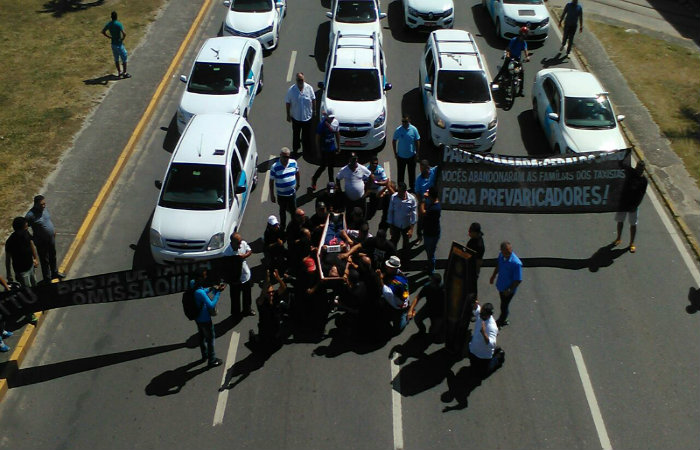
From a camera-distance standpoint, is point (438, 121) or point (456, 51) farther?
point (456, 51)

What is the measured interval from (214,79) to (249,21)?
452cm

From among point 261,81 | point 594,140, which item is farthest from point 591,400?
point 261,81

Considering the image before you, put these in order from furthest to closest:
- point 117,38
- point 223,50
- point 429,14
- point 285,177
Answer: point 429,14 → point 117,38 → point 223,50 → point 285,177

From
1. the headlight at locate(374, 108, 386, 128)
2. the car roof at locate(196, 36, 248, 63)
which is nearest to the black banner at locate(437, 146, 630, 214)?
the headlight at locate(374, 108, 386, 128)

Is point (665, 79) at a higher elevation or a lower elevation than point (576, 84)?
lower

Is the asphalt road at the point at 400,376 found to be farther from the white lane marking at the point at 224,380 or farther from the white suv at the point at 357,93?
the white suv at the point at 357,93

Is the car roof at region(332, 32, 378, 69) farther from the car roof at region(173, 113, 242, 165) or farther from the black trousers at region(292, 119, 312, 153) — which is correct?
the car roof at region(173, 113, 242, 165)

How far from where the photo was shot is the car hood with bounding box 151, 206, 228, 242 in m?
13.6

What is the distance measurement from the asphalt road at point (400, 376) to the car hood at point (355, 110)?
4.01 meters

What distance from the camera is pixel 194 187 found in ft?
47.2

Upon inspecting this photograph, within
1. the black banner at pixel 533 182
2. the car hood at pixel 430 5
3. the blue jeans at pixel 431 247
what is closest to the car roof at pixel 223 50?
the car hood at pixel 430 5

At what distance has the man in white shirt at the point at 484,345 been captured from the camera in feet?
36.8

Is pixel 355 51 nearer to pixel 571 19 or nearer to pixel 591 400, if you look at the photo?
pixel 571 19

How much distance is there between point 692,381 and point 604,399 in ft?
5.17
